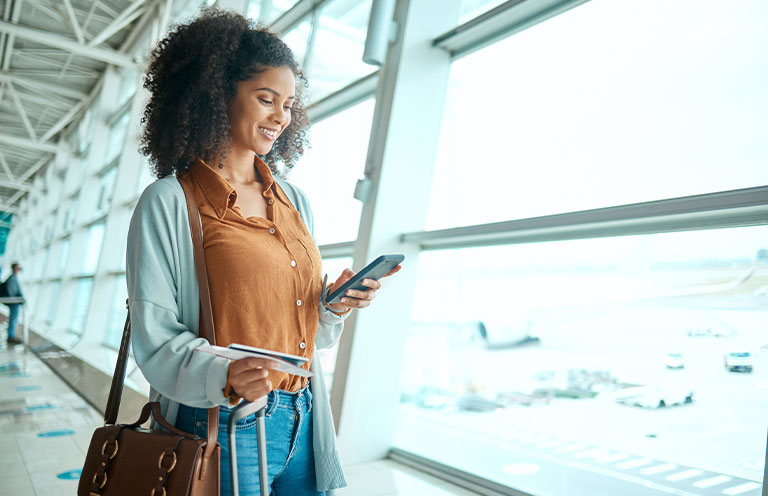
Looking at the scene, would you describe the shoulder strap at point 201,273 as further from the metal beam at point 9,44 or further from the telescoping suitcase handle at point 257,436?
the metal beam at point 9,44

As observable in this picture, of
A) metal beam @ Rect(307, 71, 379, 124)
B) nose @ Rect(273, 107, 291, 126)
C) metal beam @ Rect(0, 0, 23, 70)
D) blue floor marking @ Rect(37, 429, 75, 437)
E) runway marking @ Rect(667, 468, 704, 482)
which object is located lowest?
blue floor marking @ Rect(37, 429, 75, 437)

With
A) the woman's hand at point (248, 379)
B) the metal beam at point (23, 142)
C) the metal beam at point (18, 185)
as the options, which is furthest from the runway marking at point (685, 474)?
the metal beam at point (18, 185)

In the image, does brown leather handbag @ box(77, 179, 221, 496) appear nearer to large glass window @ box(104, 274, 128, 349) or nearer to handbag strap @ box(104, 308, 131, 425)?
handbag strap @ box(104, 308, 131, 425)

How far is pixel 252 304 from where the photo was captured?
44.3 inches

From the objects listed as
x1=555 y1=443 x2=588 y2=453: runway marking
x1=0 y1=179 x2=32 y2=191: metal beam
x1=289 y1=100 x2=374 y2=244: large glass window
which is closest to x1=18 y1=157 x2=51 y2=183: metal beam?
x1=0 y1=179 x2=32 y2=191: metal beam

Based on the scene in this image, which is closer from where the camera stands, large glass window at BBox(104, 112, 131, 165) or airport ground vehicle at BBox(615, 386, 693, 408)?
airport ground vehicle at BBox(615, 386, 693, 408)

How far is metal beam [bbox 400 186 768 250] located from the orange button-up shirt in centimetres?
144

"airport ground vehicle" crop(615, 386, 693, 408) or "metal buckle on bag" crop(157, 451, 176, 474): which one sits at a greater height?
"airport ground vehicle" crop(615, 386, 693, 408)

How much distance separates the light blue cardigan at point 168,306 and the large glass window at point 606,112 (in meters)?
2.04

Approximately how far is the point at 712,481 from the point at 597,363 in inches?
24.4

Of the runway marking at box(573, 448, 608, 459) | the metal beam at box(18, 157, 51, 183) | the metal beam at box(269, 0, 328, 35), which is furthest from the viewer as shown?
the metal beam at box(18, 157, 51, 183)

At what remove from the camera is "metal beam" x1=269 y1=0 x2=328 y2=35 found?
16.2ft

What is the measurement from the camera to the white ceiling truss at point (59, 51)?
911 centimetres

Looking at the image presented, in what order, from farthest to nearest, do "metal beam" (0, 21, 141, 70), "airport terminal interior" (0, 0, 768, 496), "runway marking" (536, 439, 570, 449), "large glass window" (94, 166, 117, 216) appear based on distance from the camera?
"large glass window" (94, 166, 117, 216), "metal beam" (0, 21, 141, 70), "runway marking" (536, 439, 570, 449), "airport terminal interior" (0, 0, 768, 496)
